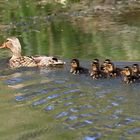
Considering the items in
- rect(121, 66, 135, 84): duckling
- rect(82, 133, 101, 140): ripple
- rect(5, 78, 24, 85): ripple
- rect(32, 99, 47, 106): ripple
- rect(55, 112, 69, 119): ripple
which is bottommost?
A: rect(82, 133, 101, 140): ripple

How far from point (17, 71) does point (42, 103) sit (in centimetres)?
219

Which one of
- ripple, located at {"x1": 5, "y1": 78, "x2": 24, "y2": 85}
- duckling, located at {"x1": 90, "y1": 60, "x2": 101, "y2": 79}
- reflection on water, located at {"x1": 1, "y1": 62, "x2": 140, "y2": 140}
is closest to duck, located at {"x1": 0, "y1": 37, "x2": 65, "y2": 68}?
reflection on water, located at {"x1": 1, "y1": 62, "x2": 140, "y2": 140}

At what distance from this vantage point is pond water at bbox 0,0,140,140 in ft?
20.7

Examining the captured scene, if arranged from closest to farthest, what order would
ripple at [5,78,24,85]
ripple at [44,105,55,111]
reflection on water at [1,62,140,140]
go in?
reflection on water at [1,62,140,140] < ripple at [44,105,55,111] < ripple at [5,78,24,85]

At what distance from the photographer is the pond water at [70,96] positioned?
248 inches

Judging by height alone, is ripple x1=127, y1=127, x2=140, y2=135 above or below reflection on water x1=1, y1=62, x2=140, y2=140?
below

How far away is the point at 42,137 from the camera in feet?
20.3

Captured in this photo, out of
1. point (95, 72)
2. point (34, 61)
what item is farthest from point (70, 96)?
point (34, 61)

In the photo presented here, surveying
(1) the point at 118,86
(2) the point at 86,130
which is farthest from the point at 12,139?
(1) the point at 118,86

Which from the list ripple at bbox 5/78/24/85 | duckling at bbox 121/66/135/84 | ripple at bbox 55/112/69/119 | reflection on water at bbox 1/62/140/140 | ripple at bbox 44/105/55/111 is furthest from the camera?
ripple at bbox 5/78/24/85

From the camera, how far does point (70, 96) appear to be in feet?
24.8

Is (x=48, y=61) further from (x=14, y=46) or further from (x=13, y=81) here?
(x=14, y=46)

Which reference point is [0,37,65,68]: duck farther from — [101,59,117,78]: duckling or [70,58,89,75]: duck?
[101,59,117,78]: duckling

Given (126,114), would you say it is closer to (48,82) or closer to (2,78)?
(48,82)
